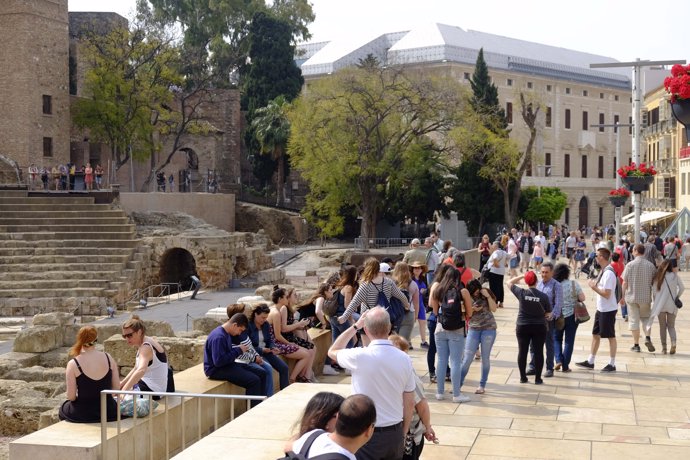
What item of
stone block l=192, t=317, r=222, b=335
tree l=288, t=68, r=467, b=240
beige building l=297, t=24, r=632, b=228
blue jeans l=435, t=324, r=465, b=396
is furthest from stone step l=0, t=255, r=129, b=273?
beige building l=297, t=24, r=632, b=228

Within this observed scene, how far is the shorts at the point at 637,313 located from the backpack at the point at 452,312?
181 inches

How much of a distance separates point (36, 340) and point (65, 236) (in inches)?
699

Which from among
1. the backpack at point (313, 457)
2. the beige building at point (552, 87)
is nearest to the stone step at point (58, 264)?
the backpack at point (313, 457)

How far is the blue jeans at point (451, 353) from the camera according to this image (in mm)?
11352

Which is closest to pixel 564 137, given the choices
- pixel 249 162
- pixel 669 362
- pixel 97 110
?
pixel 249 162

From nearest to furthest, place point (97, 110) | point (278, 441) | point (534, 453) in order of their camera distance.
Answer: point (278, 441) < point (534, 453) < point (97, 110)

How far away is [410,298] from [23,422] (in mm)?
5242

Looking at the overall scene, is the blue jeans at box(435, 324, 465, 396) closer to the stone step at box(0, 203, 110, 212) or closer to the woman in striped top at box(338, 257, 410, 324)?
the woman in striped top at box(338, 257, 410, 324)

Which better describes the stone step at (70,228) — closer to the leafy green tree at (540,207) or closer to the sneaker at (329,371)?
the sneaker at (329,371)

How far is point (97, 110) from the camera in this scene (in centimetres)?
4878

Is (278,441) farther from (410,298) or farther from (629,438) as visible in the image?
(410,298)

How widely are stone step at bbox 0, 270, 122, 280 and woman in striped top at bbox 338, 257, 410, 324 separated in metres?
20.9

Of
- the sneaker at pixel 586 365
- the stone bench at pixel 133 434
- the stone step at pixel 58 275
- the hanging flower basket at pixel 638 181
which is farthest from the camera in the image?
the stone step at pixel 58 275

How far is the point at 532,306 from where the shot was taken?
12.2 metres
